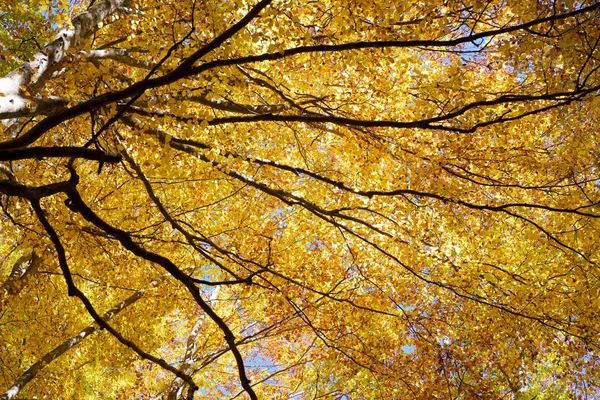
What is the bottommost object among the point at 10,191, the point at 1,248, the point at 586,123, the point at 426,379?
the point at 10,191

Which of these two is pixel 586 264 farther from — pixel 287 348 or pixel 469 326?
pixel 287 348

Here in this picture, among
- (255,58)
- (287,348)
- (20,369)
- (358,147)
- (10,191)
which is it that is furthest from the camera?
(287,348)

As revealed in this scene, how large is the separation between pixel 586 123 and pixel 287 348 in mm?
8947

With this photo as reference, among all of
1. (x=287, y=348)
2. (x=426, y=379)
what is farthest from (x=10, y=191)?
(x=287, y=348)

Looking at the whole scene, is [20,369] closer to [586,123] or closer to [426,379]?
[426,379]

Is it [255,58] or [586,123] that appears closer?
[255,58]

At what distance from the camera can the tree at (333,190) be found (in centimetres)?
539

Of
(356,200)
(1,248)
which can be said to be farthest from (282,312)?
(1,248)

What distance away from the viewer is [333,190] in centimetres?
851

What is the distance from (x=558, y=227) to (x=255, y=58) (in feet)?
23.9

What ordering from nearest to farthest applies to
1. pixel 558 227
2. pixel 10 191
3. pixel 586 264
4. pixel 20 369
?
pixel 10 191 < pixel 586 264 < pixel 558 227 < pixel 20 369

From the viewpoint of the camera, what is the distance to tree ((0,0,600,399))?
5.39 m

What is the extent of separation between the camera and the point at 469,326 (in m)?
8.40

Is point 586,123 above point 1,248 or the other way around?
the other way around
